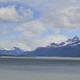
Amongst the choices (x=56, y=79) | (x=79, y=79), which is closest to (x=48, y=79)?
(x=56, y=79)

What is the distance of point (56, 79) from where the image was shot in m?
59.9

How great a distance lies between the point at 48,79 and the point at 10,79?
238 inches

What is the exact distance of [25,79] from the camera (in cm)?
5866

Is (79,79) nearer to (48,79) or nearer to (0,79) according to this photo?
(48,79)

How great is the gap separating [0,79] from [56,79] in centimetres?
874

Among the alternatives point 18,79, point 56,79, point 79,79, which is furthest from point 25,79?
→ point 79,79

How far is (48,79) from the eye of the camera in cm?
6000

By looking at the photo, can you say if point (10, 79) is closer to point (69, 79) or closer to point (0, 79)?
point (0, 79)

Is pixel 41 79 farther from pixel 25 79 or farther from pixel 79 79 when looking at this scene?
pixel 79 79

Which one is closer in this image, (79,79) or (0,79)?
(0,79)

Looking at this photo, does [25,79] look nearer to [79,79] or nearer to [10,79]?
[10,79]

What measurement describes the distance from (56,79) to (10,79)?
23.6 ft

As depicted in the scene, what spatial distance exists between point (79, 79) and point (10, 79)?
11.0 m

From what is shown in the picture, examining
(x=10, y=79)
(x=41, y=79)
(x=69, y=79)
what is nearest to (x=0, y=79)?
(x=10, y=79)
